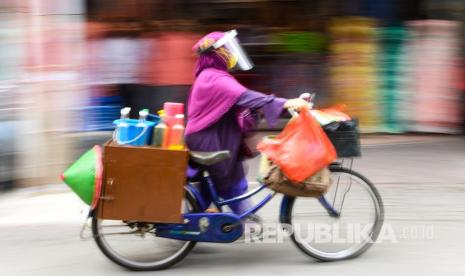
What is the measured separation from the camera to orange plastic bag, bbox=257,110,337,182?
13.6ft

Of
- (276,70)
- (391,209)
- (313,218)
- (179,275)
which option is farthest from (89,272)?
(276,70)

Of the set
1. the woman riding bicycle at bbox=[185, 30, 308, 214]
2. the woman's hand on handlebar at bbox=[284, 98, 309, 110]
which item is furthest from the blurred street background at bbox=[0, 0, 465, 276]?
the woman's hand on handlebar at bbox=[284, 98, 309, 110]

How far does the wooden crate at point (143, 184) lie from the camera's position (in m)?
4.18

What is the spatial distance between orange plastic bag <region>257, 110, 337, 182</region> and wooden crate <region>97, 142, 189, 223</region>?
669 mm

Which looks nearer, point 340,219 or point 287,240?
point 340,219

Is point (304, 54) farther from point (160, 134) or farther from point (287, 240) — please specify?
point (160, 134)

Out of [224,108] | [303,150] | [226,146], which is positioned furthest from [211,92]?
[303,150]

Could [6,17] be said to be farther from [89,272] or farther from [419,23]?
[419,23]

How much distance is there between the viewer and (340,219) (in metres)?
4.67

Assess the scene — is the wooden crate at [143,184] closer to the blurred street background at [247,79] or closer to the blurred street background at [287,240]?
the blurred street background at [287,240]

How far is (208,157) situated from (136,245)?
3.32 feet

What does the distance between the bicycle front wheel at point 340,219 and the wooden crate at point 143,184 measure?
0.85m

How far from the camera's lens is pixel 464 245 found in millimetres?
4828

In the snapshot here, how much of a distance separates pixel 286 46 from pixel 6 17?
336 cm
